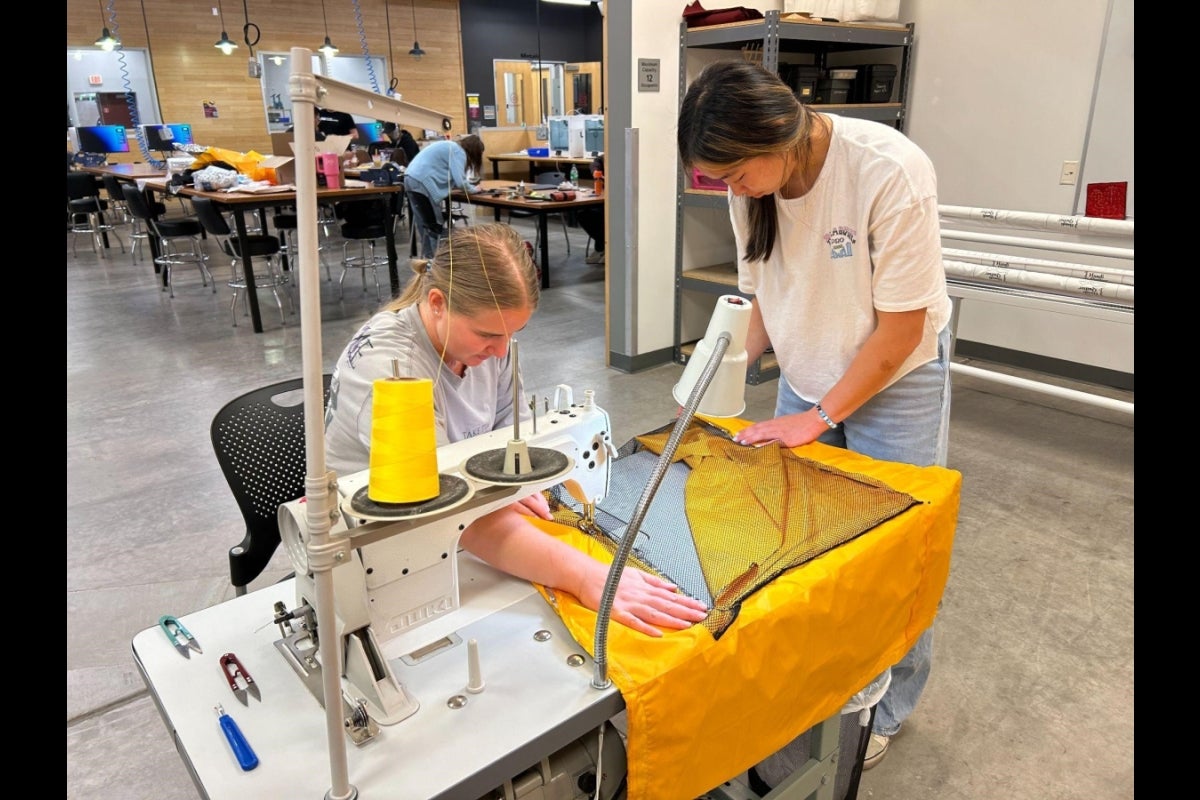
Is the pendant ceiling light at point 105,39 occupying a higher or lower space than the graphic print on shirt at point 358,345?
higher

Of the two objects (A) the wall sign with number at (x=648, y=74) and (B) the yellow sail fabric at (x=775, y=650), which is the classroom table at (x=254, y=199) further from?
(B) the yellow sail fabric at (x=775, y=650)

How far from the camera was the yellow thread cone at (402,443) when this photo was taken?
72 centimetres

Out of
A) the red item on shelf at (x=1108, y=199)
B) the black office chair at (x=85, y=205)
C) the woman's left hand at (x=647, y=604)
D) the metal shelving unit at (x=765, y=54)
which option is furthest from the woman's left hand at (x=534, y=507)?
the black office chair at (x=85, y=205)

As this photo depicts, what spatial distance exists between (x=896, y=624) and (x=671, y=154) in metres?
3.19

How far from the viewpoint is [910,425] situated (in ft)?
4.82

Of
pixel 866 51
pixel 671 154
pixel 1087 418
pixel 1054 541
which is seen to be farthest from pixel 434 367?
pixel 866 51

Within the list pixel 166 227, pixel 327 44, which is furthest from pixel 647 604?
pixel 327 44

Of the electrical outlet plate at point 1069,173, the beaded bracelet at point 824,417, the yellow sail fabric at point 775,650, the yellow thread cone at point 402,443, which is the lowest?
the yellow sail fabric at point 775,650

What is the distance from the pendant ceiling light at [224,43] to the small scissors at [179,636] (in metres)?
11.3

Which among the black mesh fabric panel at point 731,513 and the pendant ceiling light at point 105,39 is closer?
the black mesh fabric panel at point 731,513

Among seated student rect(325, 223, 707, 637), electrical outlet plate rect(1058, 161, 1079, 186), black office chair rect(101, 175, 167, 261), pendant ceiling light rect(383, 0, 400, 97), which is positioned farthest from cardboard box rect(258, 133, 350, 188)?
pendant ceiling light rect(383, 0, 400, 97)

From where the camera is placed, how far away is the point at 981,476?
2984 millimetres

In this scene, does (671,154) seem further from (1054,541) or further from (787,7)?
(1054,541)

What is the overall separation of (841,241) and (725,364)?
0.55 meters
